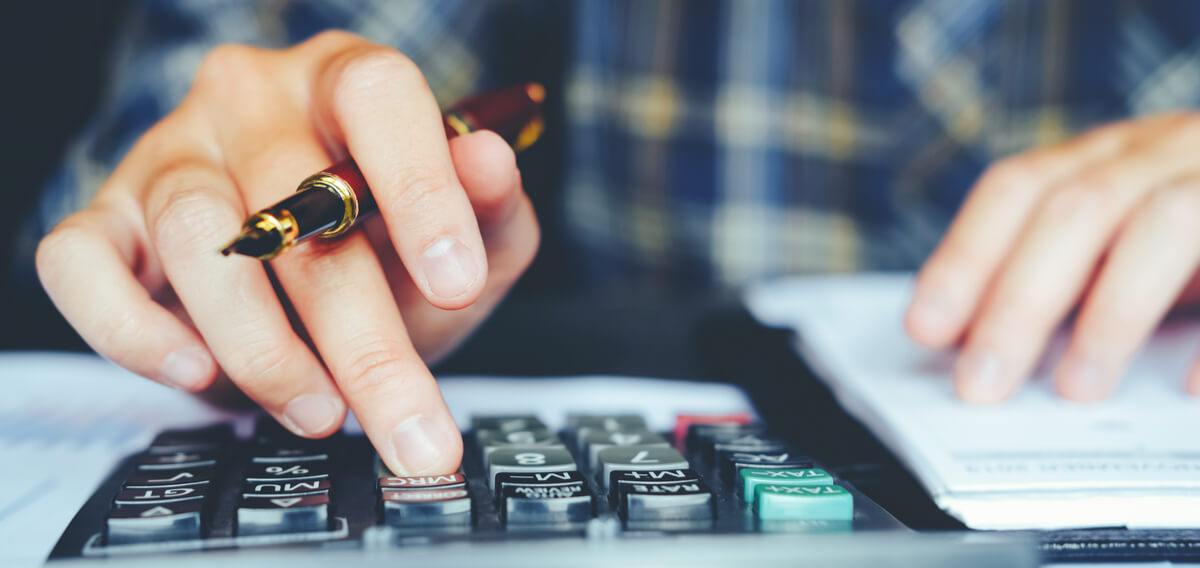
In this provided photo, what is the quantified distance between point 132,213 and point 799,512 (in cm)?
35

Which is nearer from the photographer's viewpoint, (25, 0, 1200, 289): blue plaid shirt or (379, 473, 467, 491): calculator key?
(379, 473, 467, 491): calculator key

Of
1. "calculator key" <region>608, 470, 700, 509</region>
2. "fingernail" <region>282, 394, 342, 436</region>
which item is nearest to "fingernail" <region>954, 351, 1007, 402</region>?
"calculator key" <region>608, 470, 700, 509</region>

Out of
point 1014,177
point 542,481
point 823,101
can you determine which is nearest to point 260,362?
point 542,481

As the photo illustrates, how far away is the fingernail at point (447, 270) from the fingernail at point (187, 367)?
0.11 meters

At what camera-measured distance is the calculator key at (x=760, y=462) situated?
327 millimetres

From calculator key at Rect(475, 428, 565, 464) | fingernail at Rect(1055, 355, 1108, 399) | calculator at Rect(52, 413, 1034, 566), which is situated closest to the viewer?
calculator at Rect(52, 413, 1034, 566)

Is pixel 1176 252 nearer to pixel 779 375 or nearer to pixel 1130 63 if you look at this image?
pixel 779 375

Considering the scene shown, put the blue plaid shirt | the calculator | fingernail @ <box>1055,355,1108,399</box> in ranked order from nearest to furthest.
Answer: the calculator, fingernail @ <box>1055,355,1108,399</box>, the blue plaid shirt

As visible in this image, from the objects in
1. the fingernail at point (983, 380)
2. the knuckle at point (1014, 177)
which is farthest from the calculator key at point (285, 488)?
the knuckle at point (1014, 177)

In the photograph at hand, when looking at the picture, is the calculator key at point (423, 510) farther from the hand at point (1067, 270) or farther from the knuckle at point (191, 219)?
the hand at point (1067, 270)

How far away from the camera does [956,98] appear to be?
109cm

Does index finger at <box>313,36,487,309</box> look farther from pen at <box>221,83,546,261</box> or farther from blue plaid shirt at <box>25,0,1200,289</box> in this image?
blue plaid shirt at <box>25,0,1200,289</box>

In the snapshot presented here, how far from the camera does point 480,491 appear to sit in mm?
309

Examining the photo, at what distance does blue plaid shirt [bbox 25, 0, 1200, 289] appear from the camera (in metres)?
1.06
